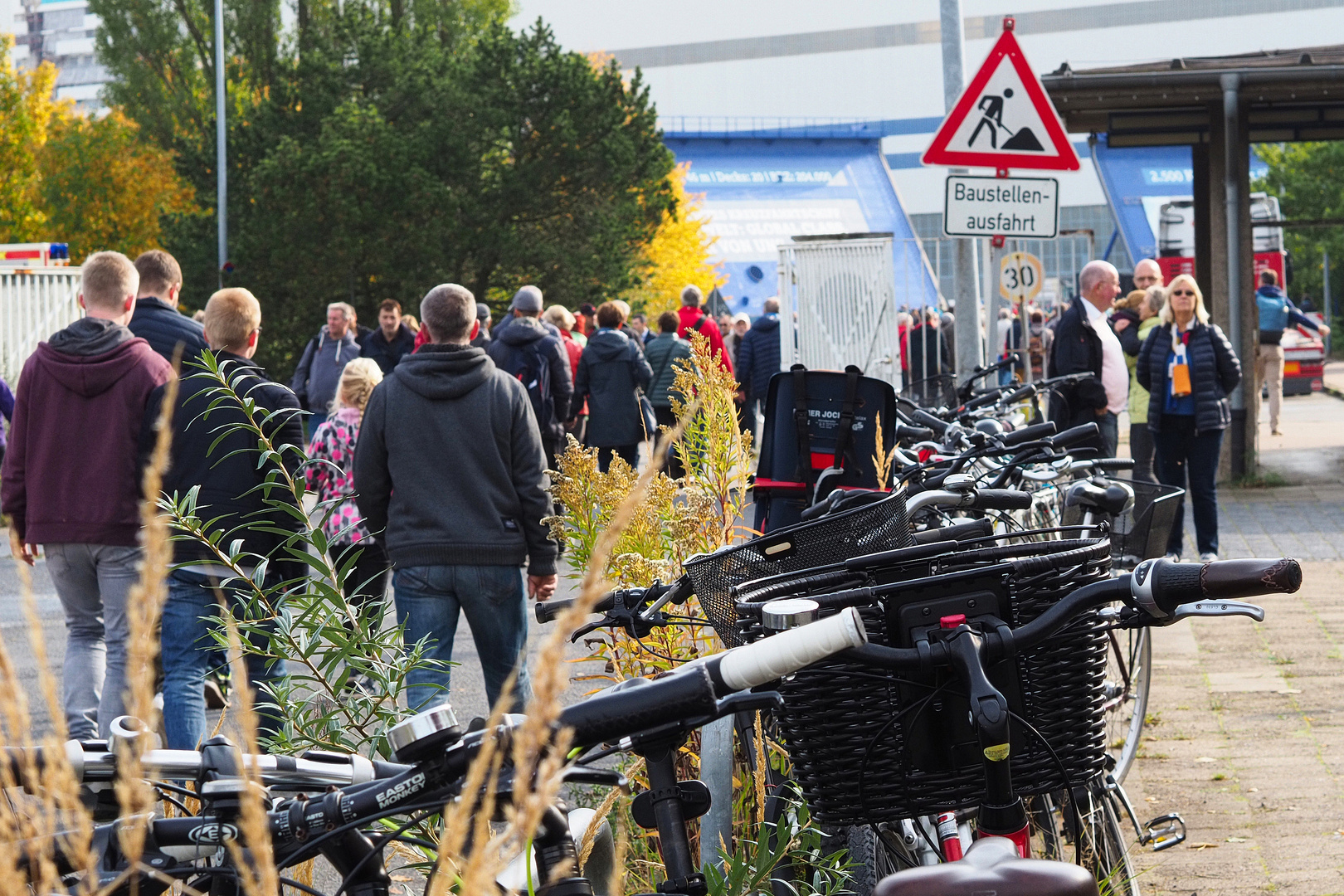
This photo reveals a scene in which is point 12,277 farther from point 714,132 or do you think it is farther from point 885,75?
point 885,75

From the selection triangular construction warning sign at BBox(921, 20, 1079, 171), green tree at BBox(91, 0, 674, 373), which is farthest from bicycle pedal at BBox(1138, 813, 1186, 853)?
green tree at BBox(91, 0, 674, 373)

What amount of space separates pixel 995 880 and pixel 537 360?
1161 cm

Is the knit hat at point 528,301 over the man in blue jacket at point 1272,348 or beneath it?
over

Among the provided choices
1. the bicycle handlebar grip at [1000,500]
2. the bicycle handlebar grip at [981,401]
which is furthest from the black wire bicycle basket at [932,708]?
the bicycle handlebar grip at [981,401]

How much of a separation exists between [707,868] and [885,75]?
2576 inches

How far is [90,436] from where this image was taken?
5.36 m

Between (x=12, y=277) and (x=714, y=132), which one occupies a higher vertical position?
(x=714, y=132)

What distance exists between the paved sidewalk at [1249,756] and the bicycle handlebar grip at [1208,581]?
7.06 feet

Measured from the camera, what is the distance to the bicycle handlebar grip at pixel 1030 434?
461 cm

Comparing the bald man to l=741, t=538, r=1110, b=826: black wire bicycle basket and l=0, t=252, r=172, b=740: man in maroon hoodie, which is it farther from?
l=741, t=538, r=1110, b=826: black wire bicycle basket

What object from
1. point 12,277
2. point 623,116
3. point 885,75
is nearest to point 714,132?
point 885,75

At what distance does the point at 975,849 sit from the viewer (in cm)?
165

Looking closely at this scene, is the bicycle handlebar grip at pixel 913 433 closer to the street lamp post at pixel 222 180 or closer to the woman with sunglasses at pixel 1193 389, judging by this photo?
the woman with sunglasses at pixel 1193 389

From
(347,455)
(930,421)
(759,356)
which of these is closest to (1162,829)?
(930,421)
